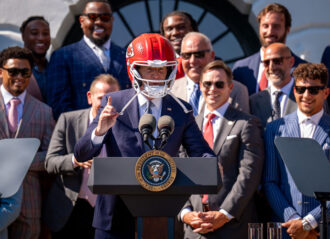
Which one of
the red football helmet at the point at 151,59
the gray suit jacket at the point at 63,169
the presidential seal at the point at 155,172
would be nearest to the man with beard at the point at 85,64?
the gray suit jacket at the point at 63,169

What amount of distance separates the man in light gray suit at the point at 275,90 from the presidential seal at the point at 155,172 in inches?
97.1

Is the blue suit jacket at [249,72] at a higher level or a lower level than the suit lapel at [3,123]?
higher

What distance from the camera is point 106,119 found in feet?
10.6

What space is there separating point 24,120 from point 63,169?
595 millimetres

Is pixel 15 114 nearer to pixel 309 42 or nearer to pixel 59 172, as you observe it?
pixel 59 172

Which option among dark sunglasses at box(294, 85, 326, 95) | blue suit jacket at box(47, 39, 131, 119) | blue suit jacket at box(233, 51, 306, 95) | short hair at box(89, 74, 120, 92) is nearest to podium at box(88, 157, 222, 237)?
dark sunglasses at box(294, 85, 326, 95)

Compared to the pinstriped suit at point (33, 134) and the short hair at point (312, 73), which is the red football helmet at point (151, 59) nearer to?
the short hair at point (312, 73)

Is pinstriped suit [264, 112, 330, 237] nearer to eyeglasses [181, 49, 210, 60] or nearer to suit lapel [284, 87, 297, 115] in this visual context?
suit lapel [284, 87, 297, 115]

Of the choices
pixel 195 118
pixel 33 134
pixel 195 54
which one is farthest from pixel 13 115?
pixel 195 54

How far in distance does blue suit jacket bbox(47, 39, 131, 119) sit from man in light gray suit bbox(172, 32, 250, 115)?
Answer: 0.51 meters

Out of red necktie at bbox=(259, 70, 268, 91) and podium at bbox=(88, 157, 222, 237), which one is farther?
red necktie at bbox=(259, 70, 268, 91)

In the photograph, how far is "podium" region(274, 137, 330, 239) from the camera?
3.49 m

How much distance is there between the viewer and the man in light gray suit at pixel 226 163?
4551 millimetres

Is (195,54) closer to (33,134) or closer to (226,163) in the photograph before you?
(226,163)
